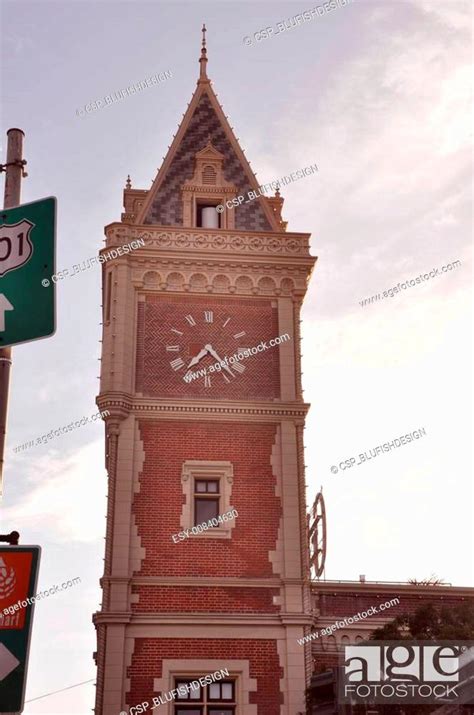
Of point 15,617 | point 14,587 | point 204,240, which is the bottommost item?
point 15,617

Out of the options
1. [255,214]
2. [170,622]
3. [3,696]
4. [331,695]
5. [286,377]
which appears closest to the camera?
[3,696]

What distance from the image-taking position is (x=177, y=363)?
2498cm

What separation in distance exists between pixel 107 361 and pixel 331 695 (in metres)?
11.0

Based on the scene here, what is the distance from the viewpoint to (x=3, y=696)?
508 centimetres

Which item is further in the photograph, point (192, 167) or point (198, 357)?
point (192, 167)

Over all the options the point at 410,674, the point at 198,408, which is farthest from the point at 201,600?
the point at 410,674

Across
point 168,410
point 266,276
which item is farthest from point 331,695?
point 266,276

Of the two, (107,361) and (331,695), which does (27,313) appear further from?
(107,361)

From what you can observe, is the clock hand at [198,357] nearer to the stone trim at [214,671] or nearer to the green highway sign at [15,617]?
the stone trim at [214,671]

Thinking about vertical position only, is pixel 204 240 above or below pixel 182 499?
above

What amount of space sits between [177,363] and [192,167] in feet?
25.0

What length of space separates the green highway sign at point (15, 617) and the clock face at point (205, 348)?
62.3 ft

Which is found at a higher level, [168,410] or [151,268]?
[151,268]

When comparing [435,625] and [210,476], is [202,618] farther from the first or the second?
[435,625]
